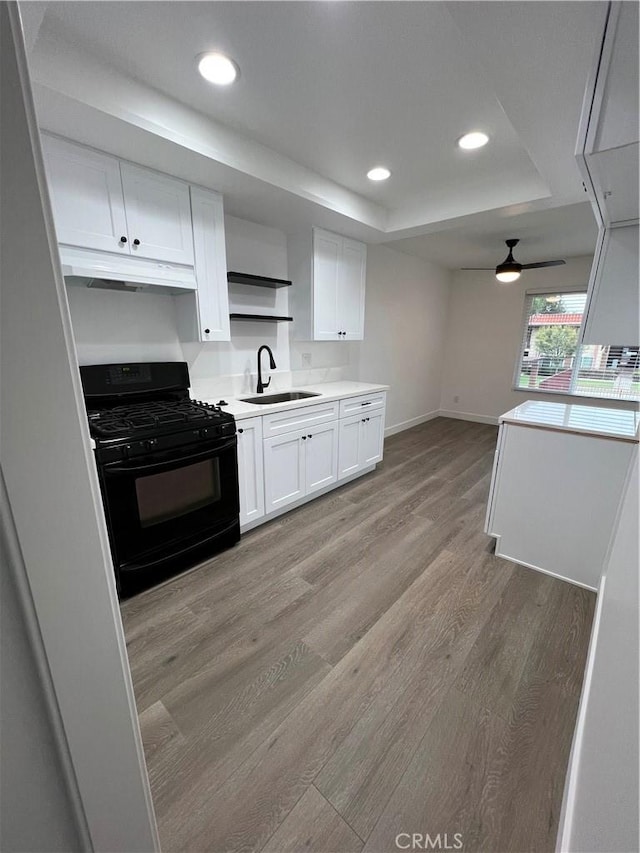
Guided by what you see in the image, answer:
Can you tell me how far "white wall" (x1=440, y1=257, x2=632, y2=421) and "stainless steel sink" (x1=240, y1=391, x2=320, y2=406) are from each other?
3758mm

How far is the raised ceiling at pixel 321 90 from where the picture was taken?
4.23 feet

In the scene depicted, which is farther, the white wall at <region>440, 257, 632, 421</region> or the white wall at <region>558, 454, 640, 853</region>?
the white wall at <region>440, 257, 632, 421</region>

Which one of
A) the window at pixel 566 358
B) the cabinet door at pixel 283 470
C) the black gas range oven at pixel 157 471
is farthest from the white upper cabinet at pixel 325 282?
the window at pixel 566 358

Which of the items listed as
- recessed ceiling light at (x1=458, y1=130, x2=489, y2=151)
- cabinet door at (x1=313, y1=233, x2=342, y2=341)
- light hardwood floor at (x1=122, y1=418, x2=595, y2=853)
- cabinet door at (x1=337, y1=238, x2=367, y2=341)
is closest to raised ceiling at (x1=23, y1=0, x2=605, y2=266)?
recessed ceiling light at (x1=458, y1=130, x2=489, y2=151)

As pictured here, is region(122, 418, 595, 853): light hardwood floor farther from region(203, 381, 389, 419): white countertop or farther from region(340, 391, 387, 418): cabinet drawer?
region(340, 391, 387, 418): cabinet drawer

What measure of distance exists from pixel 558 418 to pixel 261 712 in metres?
2.24

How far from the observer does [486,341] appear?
18.3 feet

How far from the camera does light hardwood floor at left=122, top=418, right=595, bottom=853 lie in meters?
1.07

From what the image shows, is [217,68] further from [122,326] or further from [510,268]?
[510,268]

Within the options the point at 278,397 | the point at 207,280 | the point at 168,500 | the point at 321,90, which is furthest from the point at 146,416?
the point at 321,90

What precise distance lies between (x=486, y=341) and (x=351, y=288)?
3.19 meters

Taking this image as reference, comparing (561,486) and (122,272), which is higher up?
(122,272)

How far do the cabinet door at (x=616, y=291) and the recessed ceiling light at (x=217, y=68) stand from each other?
193cm

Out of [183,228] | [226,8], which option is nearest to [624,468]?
[226,8]
